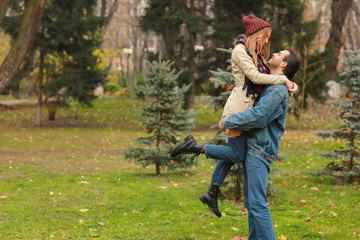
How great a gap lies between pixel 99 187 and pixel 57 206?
5.30 ft

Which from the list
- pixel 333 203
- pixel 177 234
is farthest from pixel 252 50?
pixel 333 203

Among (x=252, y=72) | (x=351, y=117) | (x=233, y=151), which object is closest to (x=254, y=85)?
(x=252, y=72)

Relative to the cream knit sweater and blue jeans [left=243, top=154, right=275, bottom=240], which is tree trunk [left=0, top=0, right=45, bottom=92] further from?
blue jeans [left=243, top=154, right=275, bottom=240]

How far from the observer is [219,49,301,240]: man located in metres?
3.66

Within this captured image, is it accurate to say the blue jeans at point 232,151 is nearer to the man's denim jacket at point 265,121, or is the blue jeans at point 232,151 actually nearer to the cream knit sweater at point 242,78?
the man's denim jacket at point 265,121

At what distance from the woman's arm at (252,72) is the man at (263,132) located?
0.06 metres

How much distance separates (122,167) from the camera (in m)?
11.1

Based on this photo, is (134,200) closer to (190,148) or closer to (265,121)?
(190,148)

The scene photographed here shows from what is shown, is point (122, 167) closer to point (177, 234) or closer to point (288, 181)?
point (288, 181)

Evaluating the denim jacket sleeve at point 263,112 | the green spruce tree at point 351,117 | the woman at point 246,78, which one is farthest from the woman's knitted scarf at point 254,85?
the green spruce tree at point 351,117

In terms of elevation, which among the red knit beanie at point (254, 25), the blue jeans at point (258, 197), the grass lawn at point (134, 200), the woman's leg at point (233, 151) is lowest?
the grass lawn at point (134, 200)

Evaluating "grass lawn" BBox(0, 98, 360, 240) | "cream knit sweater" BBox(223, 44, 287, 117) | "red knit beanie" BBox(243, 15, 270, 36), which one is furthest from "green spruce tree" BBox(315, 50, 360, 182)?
"cream knit sweater" BBox(223, 44, 287, 117)

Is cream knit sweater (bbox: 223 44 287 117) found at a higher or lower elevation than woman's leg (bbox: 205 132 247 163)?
higher

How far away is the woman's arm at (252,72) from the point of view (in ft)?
12.1
